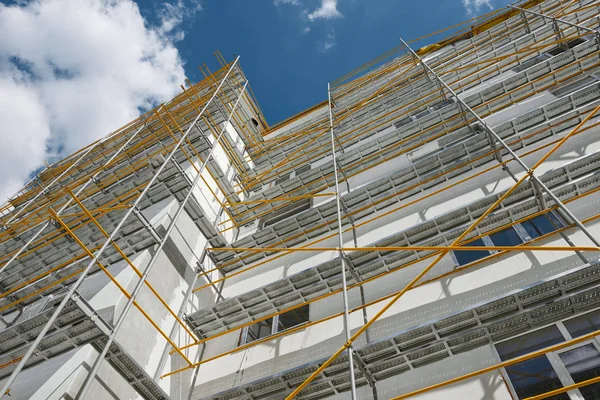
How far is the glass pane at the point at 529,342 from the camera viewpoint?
18.5 feet

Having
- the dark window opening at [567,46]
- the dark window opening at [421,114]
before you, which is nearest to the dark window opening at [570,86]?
the dark window opening at [567,46]

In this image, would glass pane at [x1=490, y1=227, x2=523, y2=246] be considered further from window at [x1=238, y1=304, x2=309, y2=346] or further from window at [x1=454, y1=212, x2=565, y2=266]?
window at [x1=238, y1=304, x2=309, y2=346]

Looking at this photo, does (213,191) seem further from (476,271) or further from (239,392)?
(476,271)

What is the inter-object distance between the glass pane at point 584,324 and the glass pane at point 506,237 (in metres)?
1.91

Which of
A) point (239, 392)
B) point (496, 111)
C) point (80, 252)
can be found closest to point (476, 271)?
point (239, 392)

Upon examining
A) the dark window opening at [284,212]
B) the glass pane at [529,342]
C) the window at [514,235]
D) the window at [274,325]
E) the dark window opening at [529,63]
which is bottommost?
the glass pane at [529,342]

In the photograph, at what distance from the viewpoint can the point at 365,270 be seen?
7.98 metres

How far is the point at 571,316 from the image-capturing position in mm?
5613

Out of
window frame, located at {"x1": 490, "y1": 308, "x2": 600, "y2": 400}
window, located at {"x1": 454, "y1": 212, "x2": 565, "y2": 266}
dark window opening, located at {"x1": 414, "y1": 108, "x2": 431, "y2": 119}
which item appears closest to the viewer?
window frame, located at {"x1": 490, "y1": 308, "x2": 600, "y2": 400}

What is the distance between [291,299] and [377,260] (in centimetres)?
176

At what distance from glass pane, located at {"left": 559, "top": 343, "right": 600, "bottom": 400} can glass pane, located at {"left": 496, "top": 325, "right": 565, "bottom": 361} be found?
28 cm

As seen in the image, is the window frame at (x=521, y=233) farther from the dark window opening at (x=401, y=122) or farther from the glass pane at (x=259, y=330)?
the dark window opening at (x=401, y=122)

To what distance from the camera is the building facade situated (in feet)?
19.0

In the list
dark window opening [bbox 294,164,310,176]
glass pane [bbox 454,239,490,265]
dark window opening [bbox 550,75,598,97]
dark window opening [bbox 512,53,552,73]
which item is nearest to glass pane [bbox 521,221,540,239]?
glass pane [bbox 454,239,490,265]
